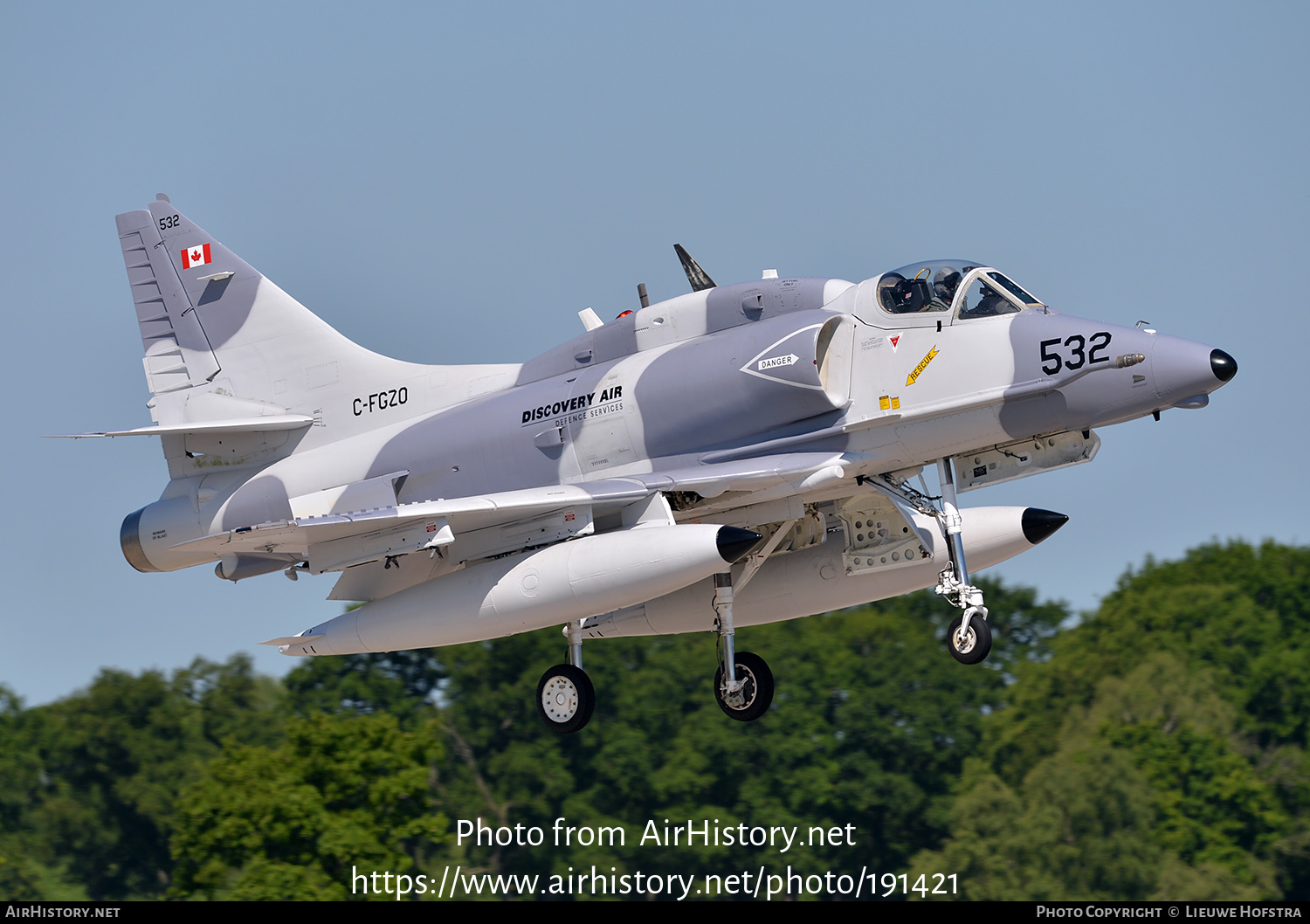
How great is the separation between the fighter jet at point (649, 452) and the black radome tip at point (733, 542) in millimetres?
32

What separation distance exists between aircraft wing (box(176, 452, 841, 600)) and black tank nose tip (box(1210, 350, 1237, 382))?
339 cm

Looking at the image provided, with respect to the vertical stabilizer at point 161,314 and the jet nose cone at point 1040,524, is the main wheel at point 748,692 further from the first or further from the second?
the vertical stabilizer at point 161,314

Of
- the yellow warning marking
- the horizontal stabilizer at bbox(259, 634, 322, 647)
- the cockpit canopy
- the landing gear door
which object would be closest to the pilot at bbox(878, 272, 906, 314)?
the cockpit canopy

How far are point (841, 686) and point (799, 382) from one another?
3053cm

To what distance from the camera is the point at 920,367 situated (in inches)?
566

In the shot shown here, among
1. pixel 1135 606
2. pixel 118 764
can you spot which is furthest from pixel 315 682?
pixel 1135 606

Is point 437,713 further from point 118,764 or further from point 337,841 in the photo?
point 337,841

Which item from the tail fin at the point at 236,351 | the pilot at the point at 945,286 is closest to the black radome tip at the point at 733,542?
the pilot at the point at 945,286

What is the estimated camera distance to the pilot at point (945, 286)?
14427 millimetres

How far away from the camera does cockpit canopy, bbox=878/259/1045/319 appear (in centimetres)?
1434

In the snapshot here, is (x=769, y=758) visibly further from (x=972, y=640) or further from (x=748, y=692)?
(x=972, y=640)

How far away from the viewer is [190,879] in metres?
33.3

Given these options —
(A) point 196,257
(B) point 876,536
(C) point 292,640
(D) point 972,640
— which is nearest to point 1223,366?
(D) point 972,640

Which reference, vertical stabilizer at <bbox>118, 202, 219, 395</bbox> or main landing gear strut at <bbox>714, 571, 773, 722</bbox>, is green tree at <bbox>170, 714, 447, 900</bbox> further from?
main landing gear strut at <bbox>714, 571, 773, 722</bbox>
